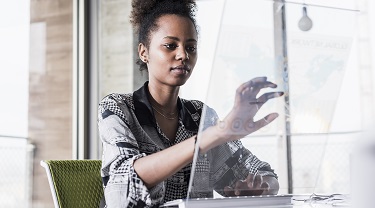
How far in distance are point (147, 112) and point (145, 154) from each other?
0.71 feet

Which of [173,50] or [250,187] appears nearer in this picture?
[250,187]

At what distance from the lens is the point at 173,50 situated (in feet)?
4.47

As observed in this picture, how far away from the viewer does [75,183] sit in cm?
152

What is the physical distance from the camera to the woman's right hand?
0.82 metres

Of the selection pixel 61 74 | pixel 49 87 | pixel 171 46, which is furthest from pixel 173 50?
pixel 61 74

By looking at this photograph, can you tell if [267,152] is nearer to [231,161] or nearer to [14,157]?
[231,161]

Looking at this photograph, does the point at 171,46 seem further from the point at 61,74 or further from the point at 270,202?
the point at 61,74

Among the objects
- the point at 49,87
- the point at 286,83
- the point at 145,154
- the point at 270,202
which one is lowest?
the point at 270,202

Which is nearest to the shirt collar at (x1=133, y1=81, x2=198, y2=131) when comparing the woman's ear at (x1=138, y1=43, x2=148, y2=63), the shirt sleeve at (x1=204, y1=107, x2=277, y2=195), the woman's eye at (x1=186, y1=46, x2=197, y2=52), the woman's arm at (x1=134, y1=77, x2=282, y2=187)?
the woman's ear at (x1=138, y1=43, x2=148, y2=63)

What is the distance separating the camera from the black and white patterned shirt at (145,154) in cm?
86

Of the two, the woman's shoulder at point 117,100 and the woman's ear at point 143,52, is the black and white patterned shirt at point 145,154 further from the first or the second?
the woman's ear at point 143,52

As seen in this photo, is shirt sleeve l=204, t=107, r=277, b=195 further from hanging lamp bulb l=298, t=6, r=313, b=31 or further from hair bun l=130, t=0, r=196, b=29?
hair bun l=130, t=0, r=196, b=29

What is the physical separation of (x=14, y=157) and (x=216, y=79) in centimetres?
263

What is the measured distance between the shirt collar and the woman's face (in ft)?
0.22
